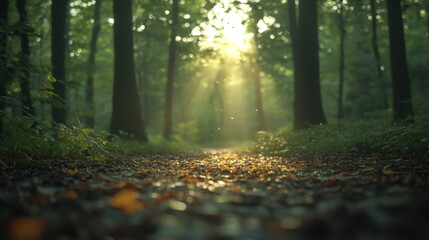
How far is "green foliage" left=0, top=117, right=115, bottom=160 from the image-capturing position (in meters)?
6.73

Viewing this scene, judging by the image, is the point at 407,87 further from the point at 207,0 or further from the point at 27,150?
the point at 27,150

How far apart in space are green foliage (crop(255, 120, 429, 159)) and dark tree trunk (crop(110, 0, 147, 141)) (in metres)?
4.65

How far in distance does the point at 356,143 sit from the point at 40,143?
6.82 meters

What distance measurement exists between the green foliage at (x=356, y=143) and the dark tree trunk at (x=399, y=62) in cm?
141

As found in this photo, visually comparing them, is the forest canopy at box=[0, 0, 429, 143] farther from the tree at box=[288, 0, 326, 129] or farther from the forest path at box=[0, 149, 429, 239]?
the forest path at box=[0, 149, 429, 239]

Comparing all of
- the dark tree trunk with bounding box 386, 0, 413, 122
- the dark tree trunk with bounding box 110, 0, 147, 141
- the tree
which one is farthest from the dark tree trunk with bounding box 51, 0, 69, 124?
the dark tree trunk with bounding box 386, 0, 413, 122

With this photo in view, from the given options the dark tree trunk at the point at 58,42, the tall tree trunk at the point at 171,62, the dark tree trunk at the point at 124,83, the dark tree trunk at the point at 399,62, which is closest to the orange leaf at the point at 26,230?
the dark tree trunk at the point at 58,42

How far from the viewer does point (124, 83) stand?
13.9 metres

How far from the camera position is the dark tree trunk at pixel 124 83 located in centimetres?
1388

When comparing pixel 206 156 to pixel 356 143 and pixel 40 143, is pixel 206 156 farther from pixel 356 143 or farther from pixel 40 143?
pixel 40 143

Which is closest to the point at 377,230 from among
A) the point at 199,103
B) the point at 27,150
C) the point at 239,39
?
the point at 27,150

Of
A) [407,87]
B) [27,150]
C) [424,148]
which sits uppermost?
[407,87]

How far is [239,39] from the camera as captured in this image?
93.5ft

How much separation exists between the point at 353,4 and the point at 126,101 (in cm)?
1439
